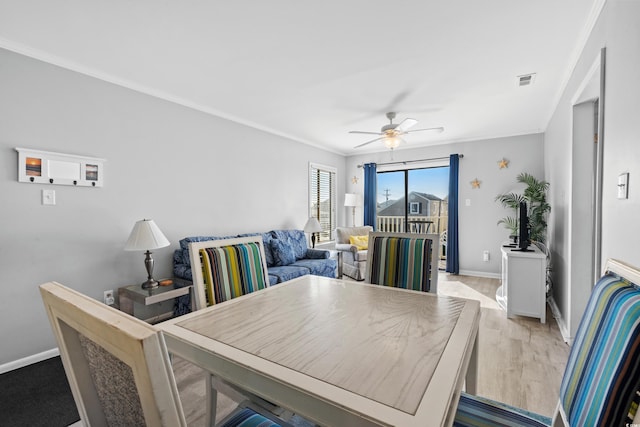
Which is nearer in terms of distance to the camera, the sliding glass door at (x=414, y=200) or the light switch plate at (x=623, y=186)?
the light switch plate at (x=623, y=186)

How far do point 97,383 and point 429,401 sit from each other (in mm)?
773

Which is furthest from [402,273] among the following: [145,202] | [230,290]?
[145,202]

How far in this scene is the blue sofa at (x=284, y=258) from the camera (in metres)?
3.26

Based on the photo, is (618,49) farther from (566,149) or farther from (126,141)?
(126,141)

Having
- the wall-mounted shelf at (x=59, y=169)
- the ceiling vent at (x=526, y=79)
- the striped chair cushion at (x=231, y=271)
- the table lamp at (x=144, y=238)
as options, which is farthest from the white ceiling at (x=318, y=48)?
the striped chair cushion at (x=231, y=271)

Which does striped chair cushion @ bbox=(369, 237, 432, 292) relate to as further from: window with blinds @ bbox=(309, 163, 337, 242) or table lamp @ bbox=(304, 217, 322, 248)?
window with blinds @ bbox=(309, 163, 337, 242)

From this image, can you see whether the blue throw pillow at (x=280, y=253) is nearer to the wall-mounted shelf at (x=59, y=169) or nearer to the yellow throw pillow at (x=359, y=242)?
the yellow throw pillow at (x=359, y=242)

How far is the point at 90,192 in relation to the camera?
2744mm

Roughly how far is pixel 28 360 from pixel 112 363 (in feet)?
9.37

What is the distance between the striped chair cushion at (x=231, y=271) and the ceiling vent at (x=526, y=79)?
3074 mm

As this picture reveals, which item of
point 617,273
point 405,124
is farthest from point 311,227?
point 617,273

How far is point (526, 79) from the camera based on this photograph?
2.96 metres

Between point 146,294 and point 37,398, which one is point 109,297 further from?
point 37,398

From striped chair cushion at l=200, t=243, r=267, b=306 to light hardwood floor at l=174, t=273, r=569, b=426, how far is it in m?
0.78
